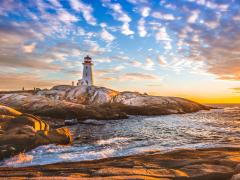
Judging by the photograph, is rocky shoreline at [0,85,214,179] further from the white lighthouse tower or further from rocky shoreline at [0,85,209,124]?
the white lighthouse tower

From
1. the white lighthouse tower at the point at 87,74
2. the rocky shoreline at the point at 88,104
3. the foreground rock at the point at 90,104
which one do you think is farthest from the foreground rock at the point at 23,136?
the white lighthouse tower at the point at 87,74

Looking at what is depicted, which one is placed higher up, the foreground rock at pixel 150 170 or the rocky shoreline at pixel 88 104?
the rocky shoreline at pixel 88 104

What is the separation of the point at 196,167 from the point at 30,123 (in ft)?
49.0

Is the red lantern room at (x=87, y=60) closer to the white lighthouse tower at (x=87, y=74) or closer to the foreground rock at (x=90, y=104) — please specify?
the white lighthouse tower at (x=87, y=74)

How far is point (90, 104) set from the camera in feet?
202

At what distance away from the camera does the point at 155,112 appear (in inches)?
2291

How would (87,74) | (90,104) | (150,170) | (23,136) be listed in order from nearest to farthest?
(150,170) < (23,136) < (90,104) < (87,74)

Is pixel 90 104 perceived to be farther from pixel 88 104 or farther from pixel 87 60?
pixel 87 60

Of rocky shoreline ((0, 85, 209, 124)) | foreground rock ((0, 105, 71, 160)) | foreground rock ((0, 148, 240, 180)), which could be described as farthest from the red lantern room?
foreground rock ((0, 148, 240, 180))

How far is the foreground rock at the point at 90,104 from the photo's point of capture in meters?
41.7

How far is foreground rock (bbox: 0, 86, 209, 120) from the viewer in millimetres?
41719

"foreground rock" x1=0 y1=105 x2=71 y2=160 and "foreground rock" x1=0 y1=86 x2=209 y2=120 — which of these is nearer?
"foreground rock" x1=0 y1=105 x2=71 y2=160

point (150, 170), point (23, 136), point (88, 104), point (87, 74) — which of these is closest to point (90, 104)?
point (88, 104)

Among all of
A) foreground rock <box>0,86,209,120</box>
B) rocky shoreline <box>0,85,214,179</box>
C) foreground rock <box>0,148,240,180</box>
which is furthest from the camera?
foreground rock <box>0,86,209,120</box>
